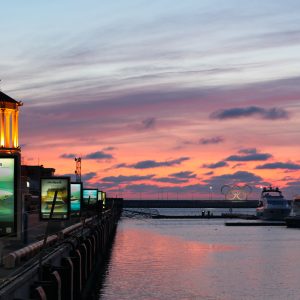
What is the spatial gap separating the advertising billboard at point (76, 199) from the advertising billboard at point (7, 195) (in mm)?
44638

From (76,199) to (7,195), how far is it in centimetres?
4646

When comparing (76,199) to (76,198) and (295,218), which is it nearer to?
(76,198)

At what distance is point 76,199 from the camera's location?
238 ft

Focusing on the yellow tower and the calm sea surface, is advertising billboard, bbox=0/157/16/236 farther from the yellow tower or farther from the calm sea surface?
the yellow tower

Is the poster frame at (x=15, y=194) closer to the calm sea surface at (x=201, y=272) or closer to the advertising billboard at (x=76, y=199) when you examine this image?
the calm sea surface at (x=201, y=272)

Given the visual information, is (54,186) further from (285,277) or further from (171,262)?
(171,262)

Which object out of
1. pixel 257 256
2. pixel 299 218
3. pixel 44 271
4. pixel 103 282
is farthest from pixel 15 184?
pixel 299 218

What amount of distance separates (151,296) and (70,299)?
20.7 m

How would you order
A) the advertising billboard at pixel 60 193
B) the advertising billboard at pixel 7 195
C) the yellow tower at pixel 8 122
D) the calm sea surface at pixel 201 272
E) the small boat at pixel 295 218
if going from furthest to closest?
1. the small boat at pixel 295 218
2. the yellow tower at pixel 8 122
3. the calm sea surface at pixel 201 272
4. the advertising billboard at pixel 60 193
5. the advertising billboard at pixel 7 195

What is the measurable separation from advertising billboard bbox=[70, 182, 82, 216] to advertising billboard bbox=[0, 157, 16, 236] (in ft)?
146

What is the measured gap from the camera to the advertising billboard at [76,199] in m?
71.4

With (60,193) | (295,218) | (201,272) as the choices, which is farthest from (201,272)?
(295,218)

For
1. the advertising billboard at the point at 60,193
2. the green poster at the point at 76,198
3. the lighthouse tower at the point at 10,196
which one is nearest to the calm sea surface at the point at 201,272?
the green poster at the point at 76,198

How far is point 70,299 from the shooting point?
3119 centimetres
